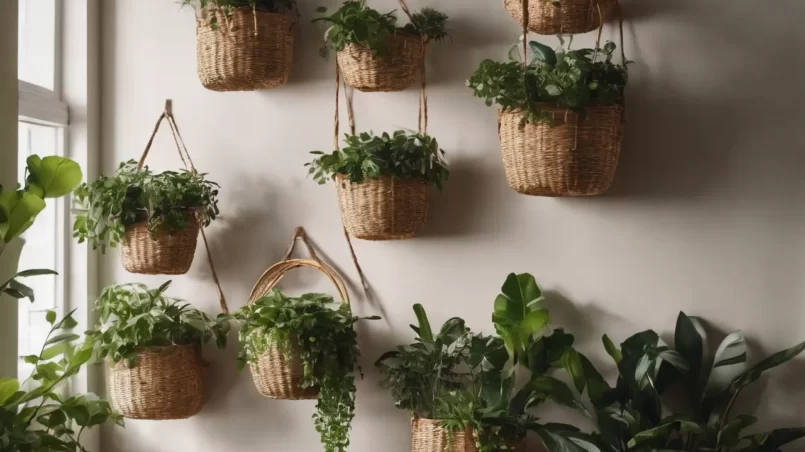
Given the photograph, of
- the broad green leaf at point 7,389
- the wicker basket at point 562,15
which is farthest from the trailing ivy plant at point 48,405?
the wicker basket at point 562,15

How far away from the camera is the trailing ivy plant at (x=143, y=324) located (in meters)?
2.64

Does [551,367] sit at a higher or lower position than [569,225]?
lower

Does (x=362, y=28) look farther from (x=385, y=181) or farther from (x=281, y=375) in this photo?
(x=281, y=375)

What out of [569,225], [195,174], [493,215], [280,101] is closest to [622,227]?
[569,225]

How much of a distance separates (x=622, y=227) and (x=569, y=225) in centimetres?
17

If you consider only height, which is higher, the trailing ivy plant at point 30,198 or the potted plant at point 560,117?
the potted plant at point 560,117

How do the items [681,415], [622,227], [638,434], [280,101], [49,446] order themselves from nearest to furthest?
[49,446] < [638,434] < [681,415] < [622,227] < [280,101]

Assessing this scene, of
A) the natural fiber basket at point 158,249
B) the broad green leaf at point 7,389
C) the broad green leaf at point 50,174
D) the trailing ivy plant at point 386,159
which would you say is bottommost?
the broad green leaf at point 7,389

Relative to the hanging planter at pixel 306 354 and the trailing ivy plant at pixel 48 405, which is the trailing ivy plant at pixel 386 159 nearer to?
the hanging planter at pixel 306 354

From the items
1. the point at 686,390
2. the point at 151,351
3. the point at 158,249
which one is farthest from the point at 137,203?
the point at 686,390

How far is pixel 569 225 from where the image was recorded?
2.74m

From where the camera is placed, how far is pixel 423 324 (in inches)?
106

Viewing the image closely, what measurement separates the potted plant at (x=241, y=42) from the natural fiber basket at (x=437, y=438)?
1228 mm

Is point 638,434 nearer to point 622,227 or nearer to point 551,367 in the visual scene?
point 551,367
